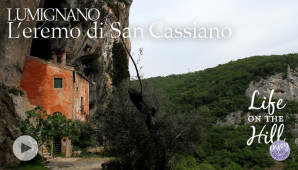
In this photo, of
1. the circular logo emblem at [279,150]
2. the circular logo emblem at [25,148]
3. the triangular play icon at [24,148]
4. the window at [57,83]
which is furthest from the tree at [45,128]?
the circular logo emblem at [279,150]

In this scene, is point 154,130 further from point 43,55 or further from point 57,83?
point 43,55

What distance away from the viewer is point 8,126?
16469 millimetres

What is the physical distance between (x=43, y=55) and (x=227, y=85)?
42287 mm

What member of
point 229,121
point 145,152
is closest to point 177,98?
point 229,121

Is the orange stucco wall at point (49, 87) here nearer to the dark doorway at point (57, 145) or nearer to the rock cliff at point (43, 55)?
the rock cliff at point (43, 55)

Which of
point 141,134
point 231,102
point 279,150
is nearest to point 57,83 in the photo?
point 141,134

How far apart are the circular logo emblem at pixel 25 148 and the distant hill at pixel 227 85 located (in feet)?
131

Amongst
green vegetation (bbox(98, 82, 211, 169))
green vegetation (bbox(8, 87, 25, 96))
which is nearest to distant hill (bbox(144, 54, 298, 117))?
green vegetation (bbox(8, 87, 25, 96))

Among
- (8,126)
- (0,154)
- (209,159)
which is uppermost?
(8,126)

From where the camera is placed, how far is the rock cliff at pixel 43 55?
664 inches

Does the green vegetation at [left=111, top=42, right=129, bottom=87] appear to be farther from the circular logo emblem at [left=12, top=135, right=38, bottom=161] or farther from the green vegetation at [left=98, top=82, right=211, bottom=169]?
the green vegetation at [left=98, top=82, right=211, bottom=169]

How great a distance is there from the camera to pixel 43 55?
26.5 m

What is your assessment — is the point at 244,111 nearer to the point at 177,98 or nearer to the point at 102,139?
the point at 177,98

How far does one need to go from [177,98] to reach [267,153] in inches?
1049
